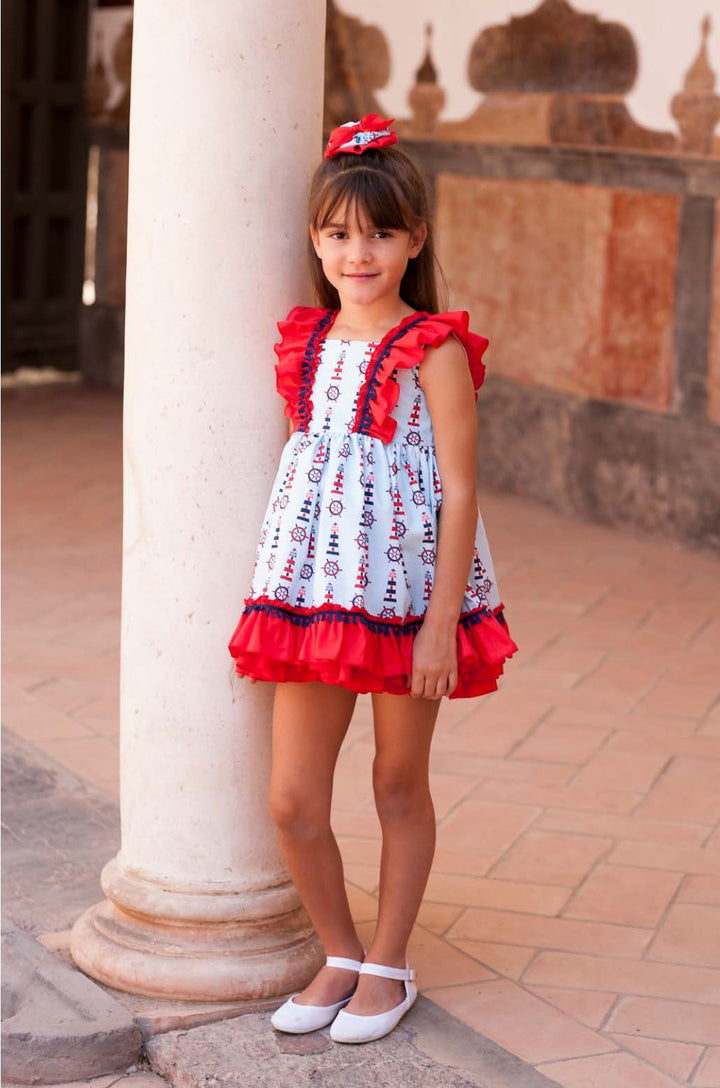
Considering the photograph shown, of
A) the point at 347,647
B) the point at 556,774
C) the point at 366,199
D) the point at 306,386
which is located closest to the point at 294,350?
the point at 306,386

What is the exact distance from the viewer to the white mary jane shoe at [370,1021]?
9.36ft

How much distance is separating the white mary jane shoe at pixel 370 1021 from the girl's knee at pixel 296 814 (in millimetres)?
271

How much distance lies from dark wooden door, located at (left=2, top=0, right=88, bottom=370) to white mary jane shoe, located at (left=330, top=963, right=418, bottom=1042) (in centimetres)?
691

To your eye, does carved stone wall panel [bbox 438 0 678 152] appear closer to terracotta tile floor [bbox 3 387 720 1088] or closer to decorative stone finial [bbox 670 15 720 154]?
decorative stone finial [bbox 670 15 720 154]

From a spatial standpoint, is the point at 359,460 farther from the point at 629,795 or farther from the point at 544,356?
the point at 544,356

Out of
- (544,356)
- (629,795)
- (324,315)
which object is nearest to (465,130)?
(544,356)

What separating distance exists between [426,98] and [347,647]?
545 centimetres

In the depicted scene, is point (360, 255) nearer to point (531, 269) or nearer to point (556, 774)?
point (556, 774)

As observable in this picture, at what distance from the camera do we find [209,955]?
2994 mm

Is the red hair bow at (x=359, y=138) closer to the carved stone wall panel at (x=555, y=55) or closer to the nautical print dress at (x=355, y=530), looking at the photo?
the nautical print dress at (x=355, y=530)

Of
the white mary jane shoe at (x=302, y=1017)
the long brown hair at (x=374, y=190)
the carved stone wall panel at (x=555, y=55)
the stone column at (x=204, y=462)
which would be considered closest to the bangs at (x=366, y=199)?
the long brown hair at (x=374, y=190)

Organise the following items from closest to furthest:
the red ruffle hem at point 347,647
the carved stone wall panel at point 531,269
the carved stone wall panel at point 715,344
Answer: the red ruffle hem at point 347,647 < the carved stone wall panel at point 715,344 < the carved stone wall panel at point 531,269

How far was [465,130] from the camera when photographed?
7.50 m

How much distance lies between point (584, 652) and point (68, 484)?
9.53 ft
